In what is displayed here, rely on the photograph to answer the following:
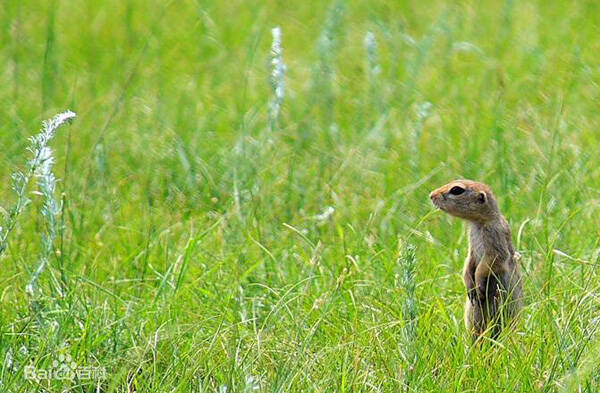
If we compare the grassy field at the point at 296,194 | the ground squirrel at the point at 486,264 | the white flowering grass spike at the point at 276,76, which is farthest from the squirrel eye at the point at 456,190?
the white flowering grass spike at the point at 276,76

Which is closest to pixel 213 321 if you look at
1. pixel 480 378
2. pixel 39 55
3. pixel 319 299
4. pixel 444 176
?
pixel 319 299

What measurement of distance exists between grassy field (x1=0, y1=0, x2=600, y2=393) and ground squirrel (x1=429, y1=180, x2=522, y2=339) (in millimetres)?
91

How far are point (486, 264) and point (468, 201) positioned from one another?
248 mm

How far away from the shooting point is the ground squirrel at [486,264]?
429cm

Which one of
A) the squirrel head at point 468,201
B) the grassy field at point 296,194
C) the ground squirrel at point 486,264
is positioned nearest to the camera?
the grassy field at point 296,194

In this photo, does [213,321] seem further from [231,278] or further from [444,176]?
[444,176]

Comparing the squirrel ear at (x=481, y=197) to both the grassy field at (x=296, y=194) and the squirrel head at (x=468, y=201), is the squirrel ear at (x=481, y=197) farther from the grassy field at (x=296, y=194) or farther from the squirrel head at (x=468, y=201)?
the grassy field at (x=296, y=194)

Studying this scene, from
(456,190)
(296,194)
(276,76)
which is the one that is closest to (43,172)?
(456,190)

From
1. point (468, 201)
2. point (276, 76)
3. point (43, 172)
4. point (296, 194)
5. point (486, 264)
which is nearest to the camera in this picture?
point (43, 172)

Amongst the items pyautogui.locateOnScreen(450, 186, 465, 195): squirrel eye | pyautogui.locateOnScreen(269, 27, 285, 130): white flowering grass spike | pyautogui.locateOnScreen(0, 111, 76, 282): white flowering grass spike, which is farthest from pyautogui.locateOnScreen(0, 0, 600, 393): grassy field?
pyautogui.locateOnScreen(0, 111, 76, 282): white flowering grass spike

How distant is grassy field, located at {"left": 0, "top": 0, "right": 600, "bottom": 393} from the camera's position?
4.06 meters

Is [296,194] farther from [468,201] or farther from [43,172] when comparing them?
[43,172]

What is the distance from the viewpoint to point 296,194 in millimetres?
6062

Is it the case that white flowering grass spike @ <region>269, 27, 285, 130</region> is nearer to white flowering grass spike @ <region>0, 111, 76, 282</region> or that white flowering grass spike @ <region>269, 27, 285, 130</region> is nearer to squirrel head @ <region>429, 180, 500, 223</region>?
squirrel head @ <region>429, 180, 500, 223</region>
